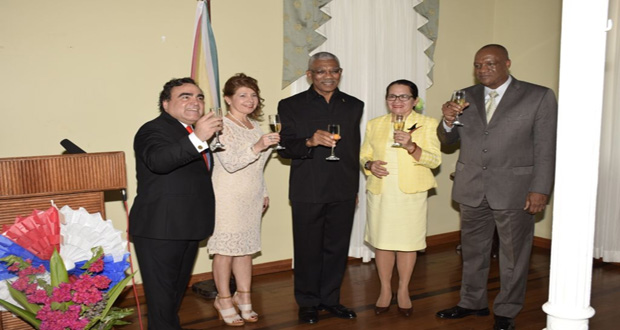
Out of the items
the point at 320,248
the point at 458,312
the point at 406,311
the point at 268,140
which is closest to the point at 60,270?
the point at 268,140

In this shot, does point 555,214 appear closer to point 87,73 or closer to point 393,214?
point 393,214

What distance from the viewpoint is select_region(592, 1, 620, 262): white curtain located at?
5.03 metres

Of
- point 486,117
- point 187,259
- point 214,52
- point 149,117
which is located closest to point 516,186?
point 486,117

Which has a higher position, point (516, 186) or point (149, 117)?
point (149, 117)

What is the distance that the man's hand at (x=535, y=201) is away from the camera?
340cm

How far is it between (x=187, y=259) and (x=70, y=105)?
67.5 inches

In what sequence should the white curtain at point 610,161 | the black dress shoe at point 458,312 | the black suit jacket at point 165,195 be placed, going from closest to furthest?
the black suit jacket at point 165,195, the black dress shoe at point 458,312, the white curtain at point 610,161

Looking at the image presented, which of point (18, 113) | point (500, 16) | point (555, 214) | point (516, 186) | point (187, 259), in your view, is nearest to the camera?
point (555, 214)

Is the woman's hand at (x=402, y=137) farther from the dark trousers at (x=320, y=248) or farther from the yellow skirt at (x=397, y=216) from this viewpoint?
the dark trousers at (x=320, y=248)

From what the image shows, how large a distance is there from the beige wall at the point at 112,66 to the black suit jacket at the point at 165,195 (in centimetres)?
143

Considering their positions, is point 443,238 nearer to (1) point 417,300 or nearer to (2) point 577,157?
(1) point 417,300

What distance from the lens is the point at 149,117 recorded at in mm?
4316

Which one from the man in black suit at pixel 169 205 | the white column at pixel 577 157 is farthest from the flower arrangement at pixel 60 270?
the white column at pixel 577 157

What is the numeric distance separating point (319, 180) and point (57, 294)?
2.06 m
